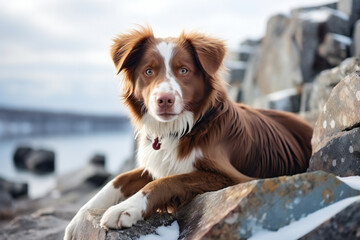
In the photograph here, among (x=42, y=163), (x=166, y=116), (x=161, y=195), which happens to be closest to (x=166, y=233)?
(x=161, y=195)

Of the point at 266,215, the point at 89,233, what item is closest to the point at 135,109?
the point at 89,233

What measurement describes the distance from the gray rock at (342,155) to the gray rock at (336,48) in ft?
14.6

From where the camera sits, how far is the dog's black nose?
113 inches

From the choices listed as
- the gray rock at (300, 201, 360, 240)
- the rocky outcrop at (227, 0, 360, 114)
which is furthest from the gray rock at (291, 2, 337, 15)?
the gray rock at (300, 201, 360, 240)

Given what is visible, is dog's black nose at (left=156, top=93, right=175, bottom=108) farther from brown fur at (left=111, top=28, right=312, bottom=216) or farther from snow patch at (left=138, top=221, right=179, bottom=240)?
snow patch at (left=138, top=221, right=179, bottom=240)

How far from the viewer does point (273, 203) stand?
224 centimetres

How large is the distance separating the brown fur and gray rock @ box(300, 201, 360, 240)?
100 cm

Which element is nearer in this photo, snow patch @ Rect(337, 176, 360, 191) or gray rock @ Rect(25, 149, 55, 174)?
snow patch @ Rect(337, 176, 360, 191)

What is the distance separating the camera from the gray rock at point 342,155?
2600 millimetres

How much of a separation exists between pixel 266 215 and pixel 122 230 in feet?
2.94

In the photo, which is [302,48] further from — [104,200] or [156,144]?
[104,200]

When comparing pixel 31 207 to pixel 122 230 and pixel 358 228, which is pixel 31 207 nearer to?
pixel 122 230

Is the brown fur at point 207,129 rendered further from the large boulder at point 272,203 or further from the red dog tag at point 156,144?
the large boulder at point 272,203

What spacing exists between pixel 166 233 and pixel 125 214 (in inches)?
11.4
